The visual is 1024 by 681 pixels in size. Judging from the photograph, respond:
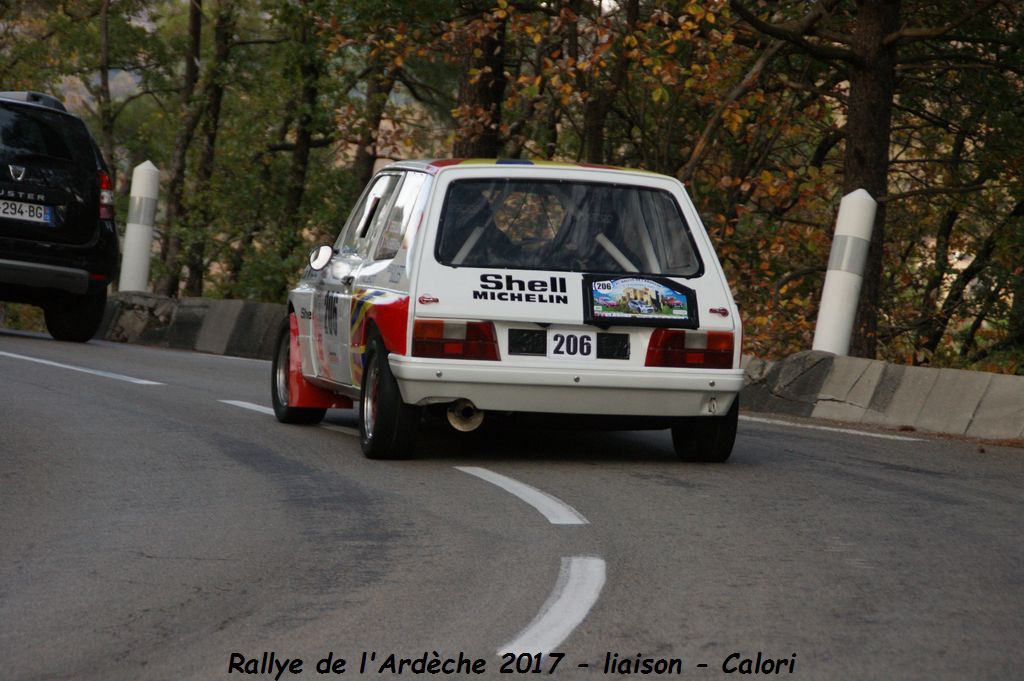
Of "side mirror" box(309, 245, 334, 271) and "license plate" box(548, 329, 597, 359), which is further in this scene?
"side mirror" box(309, 245, 334, 271)

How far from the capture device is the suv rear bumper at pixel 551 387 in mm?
8508

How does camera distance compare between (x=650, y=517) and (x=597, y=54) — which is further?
(x=597, y=54)

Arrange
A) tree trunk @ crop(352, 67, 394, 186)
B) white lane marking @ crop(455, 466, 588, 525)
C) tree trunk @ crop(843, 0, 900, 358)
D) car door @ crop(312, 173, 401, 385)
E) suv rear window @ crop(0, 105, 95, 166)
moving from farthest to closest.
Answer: tree trunk @ crop(352, 67, 394, 186), tree trunk @ crop(843, 0, 900, 358), suv rear window @ crop(0, 105, 95, 166), car door @ crop(312, 173, 401, 385), white lane marking @ crop(455, 466, 588, 525)

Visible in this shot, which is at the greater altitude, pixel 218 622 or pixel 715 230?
pixel 715 230

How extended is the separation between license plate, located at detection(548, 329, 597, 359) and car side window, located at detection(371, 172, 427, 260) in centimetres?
105

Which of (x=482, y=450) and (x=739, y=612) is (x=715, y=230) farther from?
(x=739, y=612)

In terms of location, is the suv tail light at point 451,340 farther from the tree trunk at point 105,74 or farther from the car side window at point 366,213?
the tree trunk at point 105,74

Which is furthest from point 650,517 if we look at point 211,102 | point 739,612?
point 211,102

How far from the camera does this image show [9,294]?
1767 centimetres

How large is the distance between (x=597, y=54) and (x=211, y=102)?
73.3 ft

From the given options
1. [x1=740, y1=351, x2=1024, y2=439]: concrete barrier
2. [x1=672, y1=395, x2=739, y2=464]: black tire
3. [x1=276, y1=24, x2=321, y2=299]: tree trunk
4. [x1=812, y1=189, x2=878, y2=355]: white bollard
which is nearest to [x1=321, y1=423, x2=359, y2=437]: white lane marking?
[x1=672, y1=395, x2=739, y2=464]: black tire

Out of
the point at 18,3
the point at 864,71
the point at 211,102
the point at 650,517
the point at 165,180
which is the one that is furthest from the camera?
the point at 165,180

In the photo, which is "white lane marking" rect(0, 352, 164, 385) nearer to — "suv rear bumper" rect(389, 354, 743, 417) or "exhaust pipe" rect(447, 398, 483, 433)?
"exhaust pipe" rect(447, 398, 483, 433)

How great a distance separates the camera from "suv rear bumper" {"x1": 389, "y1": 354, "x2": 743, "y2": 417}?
335 inches
